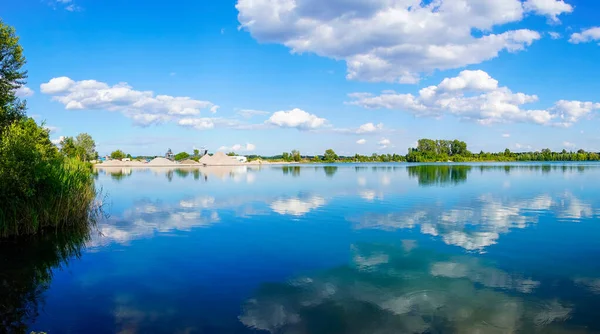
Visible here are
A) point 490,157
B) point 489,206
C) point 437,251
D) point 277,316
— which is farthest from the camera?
point 490,157

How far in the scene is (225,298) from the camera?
8531mm

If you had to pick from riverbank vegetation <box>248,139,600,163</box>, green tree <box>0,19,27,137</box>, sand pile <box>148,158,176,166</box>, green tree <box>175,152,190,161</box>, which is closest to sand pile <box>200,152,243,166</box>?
sand pile <box>148,158,176,166</box>

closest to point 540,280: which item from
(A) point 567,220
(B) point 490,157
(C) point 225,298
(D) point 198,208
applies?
(C) point 225,298

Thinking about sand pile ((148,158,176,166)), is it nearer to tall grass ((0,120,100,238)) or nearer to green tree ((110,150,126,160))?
green tree ((110,150,126,160))

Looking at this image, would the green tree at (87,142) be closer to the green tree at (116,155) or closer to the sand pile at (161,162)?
the sand pile at (161,162)

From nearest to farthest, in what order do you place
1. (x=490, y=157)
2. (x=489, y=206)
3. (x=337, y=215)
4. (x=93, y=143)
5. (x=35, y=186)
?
(x=35, y=186) → (x=337, y=215) → (x=489, y=206) → (x=93, y=143) → (x=490, y=157)

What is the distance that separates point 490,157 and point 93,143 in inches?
6717

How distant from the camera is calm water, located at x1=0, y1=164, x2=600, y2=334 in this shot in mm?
7359

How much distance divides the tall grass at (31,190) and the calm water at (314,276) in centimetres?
124

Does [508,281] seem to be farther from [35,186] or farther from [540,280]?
[35,186]

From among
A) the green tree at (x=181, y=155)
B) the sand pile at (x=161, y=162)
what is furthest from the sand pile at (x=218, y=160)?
the green tree at (x=181, y=155)

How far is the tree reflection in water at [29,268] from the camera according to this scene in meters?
7.77

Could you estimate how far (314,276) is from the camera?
10055mm

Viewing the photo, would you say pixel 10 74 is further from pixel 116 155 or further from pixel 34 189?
pixel 116 155
